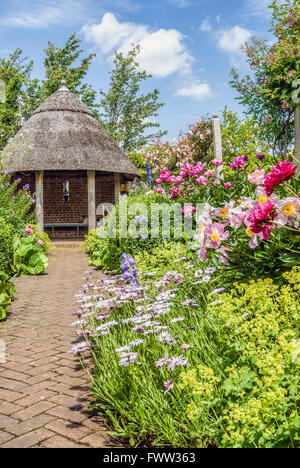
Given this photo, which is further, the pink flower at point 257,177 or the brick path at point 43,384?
the pink flower at point 257,177

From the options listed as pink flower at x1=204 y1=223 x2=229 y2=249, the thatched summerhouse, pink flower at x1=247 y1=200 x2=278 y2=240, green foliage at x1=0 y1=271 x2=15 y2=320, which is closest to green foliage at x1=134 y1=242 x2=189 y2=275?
green foliage at x1=0 y1=271 x2=15 y2=320

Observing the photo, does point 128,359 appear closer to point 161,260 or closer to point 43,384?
point 43,384

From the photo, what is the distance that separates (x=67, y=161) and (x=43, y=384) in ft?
38.9

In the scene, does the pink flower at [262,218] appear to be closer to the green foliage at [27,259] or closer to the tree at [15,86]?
the green foliage at [27,259]

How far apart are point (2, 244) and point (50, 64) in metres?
19.2

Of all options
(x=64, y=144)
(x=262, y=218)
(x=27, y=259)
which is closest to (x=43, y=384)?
(x=262, y=218)

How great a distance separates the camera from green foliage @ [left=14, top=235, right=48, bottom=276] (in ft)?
27.6

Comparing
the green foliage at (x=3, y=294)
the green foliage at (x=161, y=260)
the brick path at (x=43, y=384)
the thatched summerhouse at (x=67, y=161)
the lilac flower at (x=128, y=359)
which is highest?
the thatched summerhouse at (x=67, y=161)

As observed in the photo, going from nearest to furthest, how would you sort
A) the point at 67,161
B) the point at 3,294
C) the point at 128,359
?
1. the point at 128,359
2. the point at 3,294
3. the point at 67,161

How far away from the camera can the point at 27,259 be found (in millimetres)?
8562

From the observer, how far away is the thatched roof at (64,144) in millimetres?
14523

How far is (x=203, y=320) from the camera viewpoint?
10.3ft

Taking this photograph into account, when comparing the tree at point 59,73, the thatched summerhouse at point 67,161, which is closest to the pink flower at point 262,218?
the thatched summerhouse at point 67,161

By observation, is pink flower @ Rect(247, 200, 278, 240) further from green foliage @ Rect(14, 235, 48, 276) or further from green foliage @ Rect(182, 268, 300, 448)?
green foliage @ Rect(14, 235, 48, 276)
